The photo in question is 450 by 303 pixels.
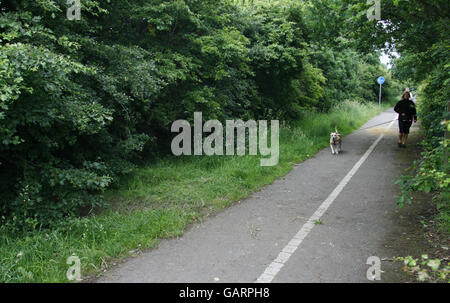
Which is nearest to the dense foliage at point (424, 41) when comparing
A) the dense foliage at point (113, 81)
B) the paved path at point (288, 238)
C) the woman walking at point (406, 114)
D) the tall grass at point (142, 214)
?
the paved path at point (288, 238)

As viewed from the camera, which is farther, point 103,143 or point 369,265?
point 103,143

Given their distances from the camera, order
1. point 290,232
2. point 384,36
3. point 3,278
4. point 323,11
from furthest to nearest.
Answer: point 323,11, point 384,36, point 290,232, point 3,278

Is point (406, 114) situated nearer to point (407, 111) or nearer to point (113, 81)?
point (407, 111)

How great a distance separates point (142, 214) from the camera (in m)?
6.46

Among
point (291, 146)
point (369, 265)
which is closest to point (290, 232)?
Result: point (369, 265)

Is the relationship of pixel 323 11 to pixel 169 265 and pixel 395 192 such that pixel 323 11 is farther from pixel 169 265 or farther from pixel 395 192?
pixel 169 265

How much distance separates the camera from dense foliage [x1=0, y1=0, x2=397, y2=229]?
5449 mm

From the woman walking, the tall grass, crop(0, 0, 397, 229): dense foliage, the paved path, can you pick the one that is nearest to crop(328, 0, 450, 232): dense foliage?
the paved path

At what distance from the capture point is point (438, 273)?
441 centimetres

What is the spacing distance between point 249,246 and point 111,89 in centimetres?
389

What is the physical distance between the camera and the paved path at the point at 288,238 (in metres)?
4.57

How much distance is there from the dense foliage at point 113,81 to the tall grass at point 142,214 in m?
0.40

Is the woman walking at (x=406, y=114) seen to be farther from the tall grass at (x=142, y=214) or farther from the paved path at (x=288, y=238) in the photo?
the paved path at (x=288, y=238)

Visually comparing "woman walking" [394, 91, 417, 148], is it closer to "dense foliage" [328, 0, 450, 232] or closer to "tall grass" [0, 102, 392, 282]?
"dense foliage" [328, 0, 450, 232]
